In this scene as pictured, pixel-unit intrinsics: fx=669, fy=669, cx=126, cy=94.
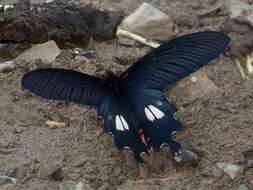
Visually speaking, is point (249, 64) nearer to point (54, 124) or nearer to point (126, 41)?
point (126, 41)

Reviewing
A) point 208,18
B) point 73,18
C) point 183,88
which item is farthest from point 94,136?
point 208,18

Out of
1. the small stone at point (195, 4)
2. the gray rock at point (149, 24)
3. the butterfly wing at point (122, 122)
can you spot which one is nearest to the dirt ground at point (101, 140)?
the butterfly wing at point (122, 122)

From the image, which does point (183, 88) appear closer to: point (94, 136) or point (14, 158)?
point (94, 136)

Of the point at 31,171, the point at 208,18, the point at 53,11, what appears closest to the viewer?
the point at 31,171

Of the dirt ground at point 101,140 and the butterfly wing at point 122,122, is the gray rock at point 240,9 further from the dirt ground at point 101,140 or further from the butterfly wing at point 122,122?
the butterfly wing at point 122,122

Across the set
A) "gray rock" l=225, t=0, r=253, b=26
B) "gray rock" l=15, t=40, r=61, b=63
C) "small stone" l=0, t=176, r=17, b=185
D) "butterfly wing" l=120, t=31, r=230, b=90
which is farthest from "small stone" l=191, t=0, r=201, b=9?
"small stone" l=0, t=176, r=17, b=185

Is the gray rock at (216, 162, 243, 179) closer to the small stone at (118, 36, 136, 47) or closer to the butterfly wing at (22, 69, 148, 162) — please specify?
the butterfly wing at (22, 69, 148, 162)
